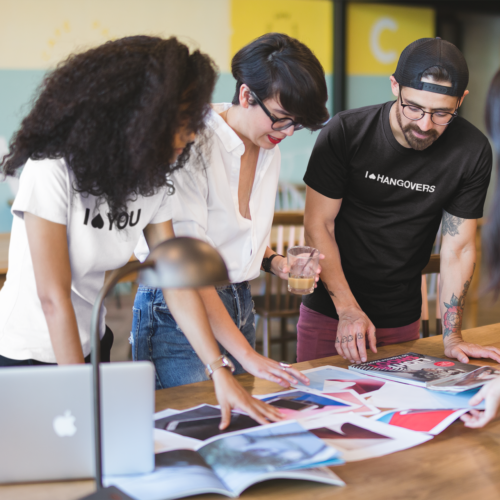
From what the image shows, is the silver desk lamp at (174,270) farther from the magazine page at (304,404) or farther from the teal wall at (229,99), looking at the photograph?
the teal wall at (229,99)

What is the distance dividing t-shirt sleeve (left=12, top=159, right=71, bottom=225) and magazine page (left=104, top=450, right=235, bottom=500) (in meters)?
0.48

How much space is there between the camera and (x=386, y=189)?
1.78m

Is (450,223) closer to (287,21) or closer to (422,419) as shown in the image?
(422,419)

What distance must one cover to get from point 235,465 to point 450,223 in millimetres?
1184

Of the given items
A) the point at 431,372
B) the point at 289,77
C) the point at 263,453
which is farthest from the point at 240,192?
the point at 263,453

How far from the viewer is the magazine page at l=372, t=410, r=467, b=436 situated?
112cm

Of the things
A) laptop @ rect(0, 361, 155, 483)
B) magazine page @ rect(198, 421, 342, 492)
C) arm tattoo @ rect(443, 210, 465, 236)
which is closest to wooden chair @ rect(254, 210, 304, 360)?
arm tattoo @ rect(443, 210, 465, 236)

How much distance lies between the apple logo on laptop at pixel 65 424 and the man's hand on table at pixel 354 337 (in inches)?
32.8

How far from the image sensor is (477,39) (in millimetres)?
6438

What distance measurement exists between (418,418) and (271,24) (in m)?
4.39

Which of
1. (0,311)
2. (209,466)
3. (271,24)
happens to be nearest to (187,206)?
(0,311)

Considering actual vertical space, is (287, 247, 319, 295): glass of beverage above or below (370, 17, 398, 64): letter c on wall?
below

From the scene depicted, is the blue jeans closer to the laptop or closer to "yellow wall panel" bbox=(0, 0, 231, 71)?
the laptop

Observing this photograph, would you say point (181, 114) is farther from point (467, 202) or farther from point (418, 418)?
point (467, 202)
